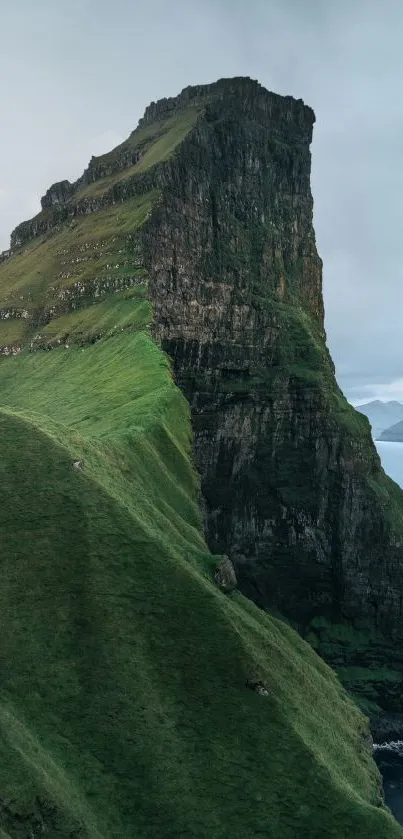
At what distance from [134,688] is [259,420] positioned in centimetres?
10439

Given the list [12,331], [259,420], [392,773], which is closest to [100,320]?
[12,331]

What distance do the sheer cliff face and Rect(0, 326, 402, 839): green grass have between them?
3035 inches

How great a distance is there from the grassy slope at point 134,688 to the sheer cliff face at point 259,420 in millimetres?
74549

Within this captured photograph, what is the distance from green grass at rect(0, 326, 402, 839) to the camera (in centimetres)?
4303

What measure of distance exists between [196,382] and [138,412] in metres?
56.2

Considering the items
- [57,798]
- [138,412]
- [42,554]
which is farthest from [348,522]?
[57,798]

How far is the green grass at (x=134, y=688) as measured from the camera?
43031 millimetres

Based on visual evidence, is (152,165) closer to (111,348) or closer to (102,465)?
(111,348)

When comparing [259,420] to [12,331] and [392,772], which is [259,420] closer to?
[12,331]

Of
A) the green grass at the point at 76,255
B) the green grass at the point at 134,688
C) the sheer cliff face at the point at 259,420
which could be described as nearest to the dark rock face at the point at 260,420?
the sheer cliff face at the point at 259,420

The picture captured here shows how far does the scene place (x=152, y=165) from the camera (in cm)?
15350

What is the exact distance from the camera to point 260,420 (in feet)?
489

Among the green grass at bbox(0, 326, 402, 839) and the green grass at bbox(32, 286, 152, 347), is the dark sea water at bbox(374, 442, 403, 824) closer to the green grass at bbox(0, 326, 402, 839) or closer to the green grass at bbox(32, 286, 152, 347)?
the green grass at bbox(0, 326, 402, 839)

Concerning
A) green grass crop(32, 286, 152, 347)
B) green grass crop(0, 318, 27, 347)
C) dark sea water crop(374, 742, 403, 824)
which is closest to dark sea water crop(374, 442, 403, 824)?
dark sea water crop(374, 742, 403, 824)
